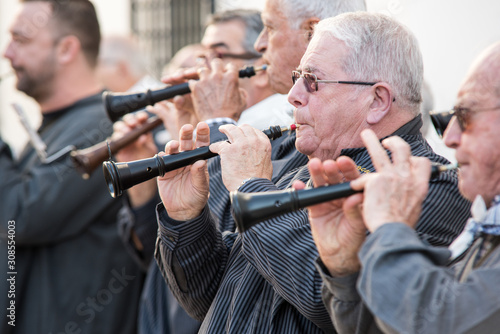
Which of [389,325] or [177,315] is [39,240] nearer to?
[177,315]

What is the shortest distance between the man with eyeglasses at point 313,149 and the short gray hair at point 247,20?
1646 millimetres

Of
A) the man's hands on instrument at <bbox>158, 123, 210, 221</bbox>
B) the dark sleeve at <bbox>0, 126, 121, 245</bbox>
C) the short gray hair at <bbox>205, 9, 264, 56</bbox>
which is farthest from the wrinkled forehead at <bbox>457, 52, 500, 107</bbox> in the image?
the dark sleeve at <bbox>0, 126, 121, 245</bbox>

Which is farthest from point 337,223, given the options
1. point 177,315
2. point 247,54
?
point 247,54

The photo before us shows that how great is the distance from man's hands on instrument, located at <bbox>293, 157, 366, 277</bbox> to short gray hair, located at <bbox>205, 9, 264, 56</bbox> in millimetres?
2264

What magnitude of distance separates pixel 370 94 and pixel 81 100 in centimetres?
253

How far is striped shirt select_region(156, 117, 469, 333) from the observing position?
197cm

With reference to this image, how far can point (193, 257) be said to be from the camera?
7.98 feet

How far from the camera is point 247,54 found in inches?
154

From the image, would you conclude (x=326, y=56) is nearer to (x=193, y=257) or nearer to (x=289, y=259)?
(x=289, y=259)

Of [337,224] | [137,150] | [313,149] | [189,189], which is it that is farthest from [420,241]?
[137,150]

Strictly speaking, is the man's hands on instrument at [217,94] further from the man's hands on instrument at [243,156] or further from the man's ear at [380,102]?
the man's ear at [380,102]

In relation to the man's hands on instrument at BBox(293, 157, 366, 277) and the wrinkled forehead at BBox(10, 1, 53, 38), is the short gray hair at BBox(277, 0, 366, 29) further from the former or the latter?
the wrinkled forehead at BBox(10, 1, 53, 38)

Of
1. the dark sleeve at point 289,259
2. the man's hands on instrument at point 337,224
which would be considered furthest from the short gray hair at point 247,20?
the man's hands on instrument at point 337,224

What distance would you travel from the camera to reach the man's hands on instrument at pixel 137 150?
3.74 meters
